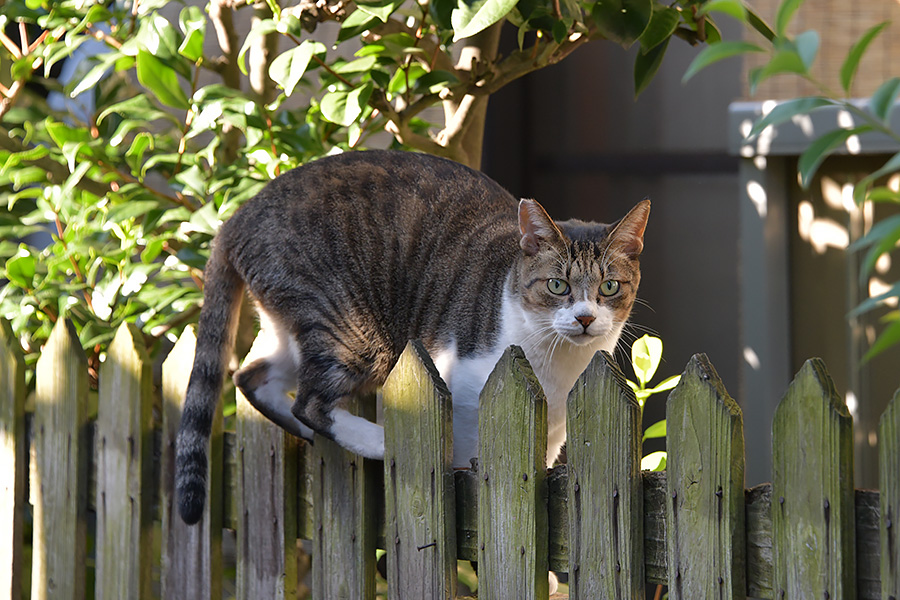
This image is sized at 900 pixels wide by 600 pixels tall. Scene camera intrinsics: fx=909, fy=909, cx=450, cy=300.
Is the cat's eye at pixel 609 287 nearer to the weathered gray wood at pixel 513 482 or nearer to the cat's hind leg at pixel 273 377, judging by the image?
the weathered gray wood at pixel 513 482

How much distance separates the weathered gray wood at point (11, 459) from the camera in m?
2.30

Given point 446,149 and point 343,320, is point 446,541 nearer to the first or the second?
point 343,320

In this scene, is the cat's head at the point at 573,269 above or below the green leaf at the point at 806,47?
above

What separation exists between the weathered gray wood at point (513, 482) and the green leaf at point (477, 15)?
51 centimetres

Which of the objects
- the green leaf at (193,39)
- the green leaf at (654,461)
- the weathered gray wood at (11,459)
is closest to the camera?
the green leaf at (654,461)

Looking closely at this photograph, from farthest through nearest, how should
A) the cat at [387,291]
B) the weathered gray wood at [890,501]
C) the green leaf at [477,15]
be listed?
the cat at [387,291]
the green leaf at [477,15]
the weathered gray wood at [890,501]

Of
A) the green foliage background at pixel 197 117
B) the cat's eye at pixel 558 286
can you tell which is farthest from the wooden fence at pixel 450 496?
the cat's eye at pixel 558 286

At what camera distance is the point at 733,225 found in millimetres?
3328

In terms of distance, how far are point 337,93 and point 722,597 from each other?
122cm

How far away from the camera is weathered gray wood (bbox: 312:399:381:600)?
171 cm

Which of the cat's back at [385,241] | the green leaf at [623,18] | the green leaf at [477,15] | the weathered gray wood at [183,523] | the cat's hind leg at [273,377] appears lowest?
the weathered gray wood at [183,523]

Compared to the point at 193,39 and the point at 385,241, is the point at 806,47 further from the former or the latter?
the point at 193,39

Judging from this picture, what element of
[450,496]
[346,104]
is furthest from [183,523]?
[346,104]

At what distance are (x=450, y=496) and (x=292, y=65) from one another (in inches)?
34.0
